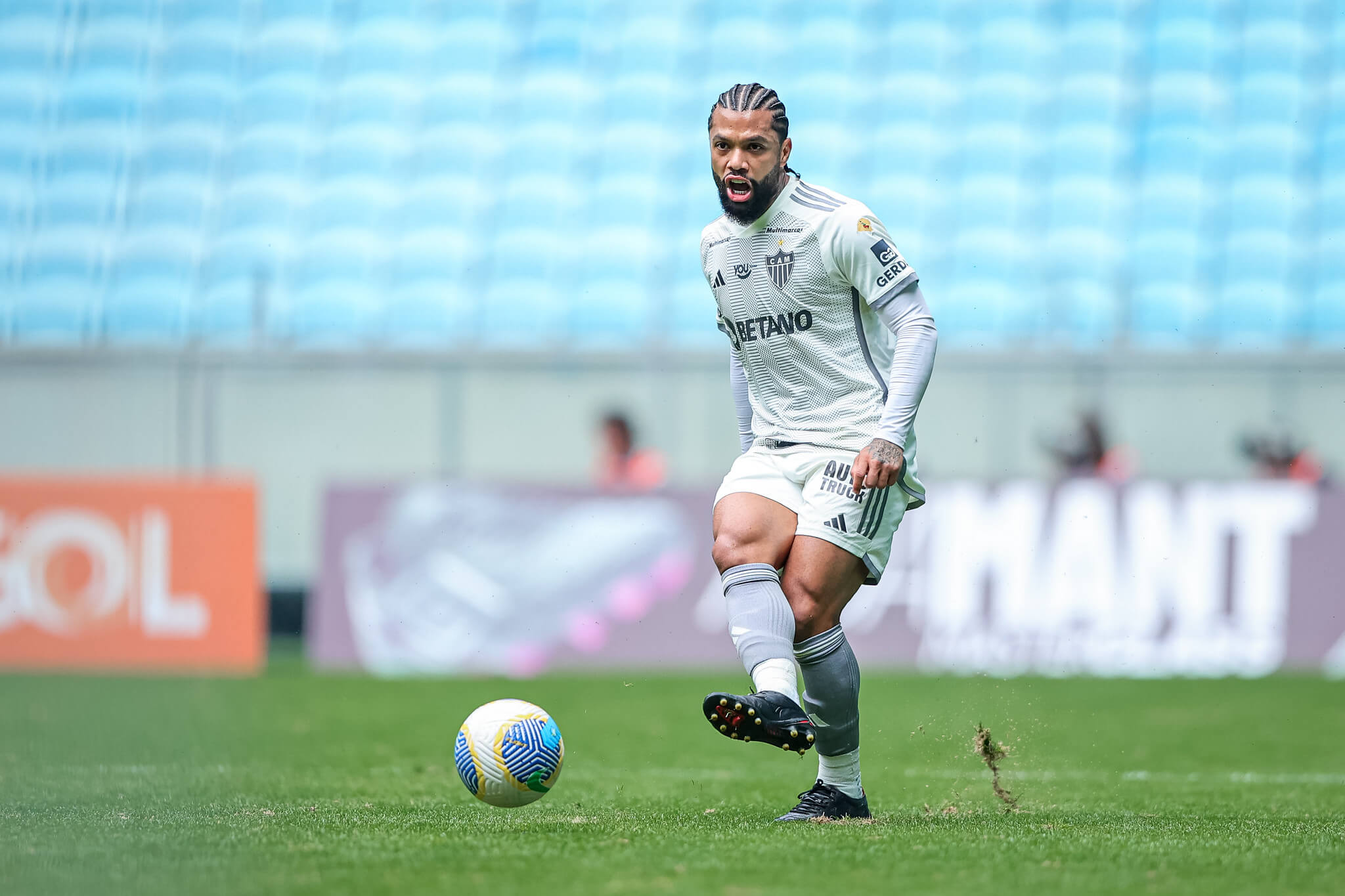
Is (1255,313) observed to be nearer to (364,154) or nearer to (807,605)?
(364,154)

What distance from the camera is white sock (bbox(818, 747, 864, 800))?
16.5ft

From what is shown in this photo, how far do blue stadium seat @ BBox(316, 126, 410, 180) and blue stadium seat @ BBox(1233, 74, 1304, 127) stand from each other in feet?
29.9

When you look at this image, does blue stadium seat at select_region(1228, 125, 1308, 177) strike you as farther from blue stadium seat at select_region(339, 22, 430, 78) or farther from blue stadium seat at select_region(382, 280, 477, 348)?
blue stadium seat at select_region(339, 22, 430, 78)

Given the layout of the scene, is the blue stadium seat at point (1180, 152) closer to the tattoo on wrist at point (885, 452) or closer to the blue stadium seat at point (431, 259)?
the blue stadium seat at point (431, 259)

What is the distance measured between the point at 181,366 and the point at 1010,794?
1018cm

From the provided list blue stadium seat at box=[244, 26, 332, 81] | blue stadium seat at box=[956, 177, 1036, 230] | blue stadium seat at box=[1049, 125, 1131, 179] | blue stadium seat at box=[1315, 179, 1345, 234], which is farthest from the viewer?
blue stadium seat at box=[244, 26, 332, 81]

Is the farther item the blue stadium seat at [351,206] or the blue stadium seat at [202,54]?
the blue stadium seat at [202,54]

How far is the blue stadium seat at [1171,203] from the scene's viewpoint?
52.9 feet

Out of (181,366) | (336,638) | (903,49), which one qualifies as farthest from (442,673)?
(903,49)

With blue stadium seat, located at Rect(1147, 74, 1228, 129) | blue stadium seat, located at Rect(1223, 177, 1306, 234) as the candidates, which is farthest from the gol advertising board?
blue stadium seat, located at Rect(1147, 74, 1228, 129)

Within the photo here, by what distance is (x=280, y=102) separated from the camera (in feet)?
58.0

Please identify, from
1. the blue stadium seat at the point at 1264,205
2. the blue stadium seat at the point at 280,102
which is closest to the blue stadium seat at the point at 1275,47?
the blue stadium seat at the point at 1264,205

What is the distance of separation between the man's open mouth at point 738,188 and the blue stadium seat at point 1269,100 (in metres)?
13.6

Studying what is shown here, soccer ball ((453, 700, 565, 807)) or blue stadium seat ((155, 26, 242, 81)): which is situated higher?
blue stadium seat ((155, 26, 242, 81))
